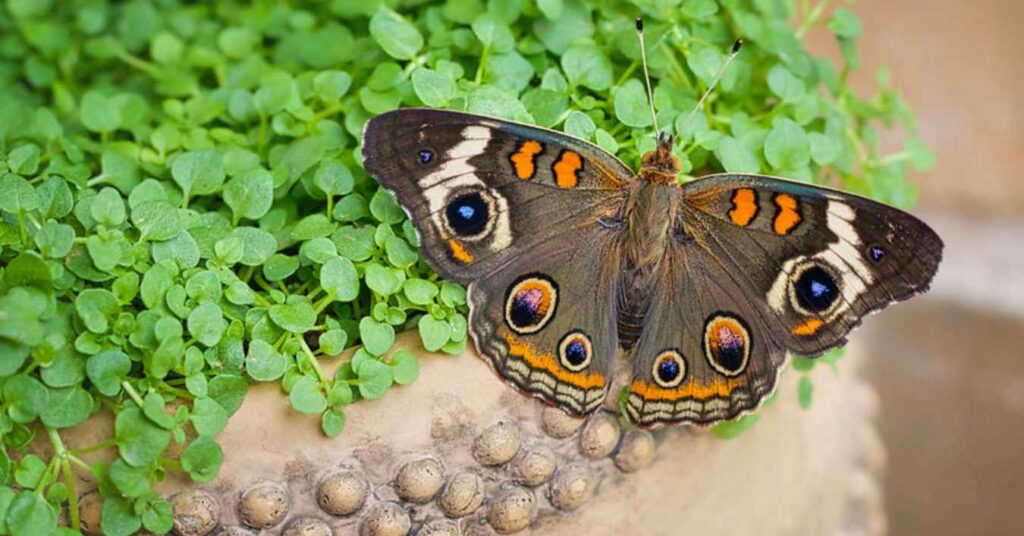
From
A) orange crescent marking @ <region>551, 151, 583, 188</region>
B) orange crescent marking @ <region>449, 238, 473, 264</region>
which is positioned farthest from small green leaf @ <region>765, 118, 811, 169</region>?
orange crescent marking @ <region>449, 238, 473, 264</region>

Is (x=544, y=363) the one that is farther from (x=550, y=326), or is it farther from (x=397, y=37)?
(x=397, y=37)

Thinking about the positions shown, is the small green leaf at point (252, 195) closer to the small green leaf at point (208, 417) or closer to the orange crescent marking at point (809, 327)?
the small green leaf at point (208, 417)

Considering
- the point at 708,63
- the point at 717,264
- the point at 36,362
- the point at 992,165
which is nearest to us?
the point at 36,362

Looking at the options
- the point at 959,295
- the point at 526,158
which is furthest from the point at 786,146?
the point at 959,295

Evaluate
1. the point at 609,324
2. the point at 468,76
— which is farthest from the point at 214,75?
the point at 609,324

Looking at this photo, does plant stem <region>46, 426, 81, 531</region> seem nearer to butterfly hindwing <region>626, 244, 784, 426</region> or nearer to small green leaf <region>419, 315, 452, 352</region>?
small green leaf <region>419, 315, 452, 352</region>

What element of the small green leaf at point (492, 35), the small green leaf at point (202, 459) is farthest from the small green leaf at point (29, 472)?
the small green leaf at point (492, 35)

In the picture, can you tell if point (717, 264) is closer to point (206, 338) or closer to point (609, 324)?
point (609, 324)
